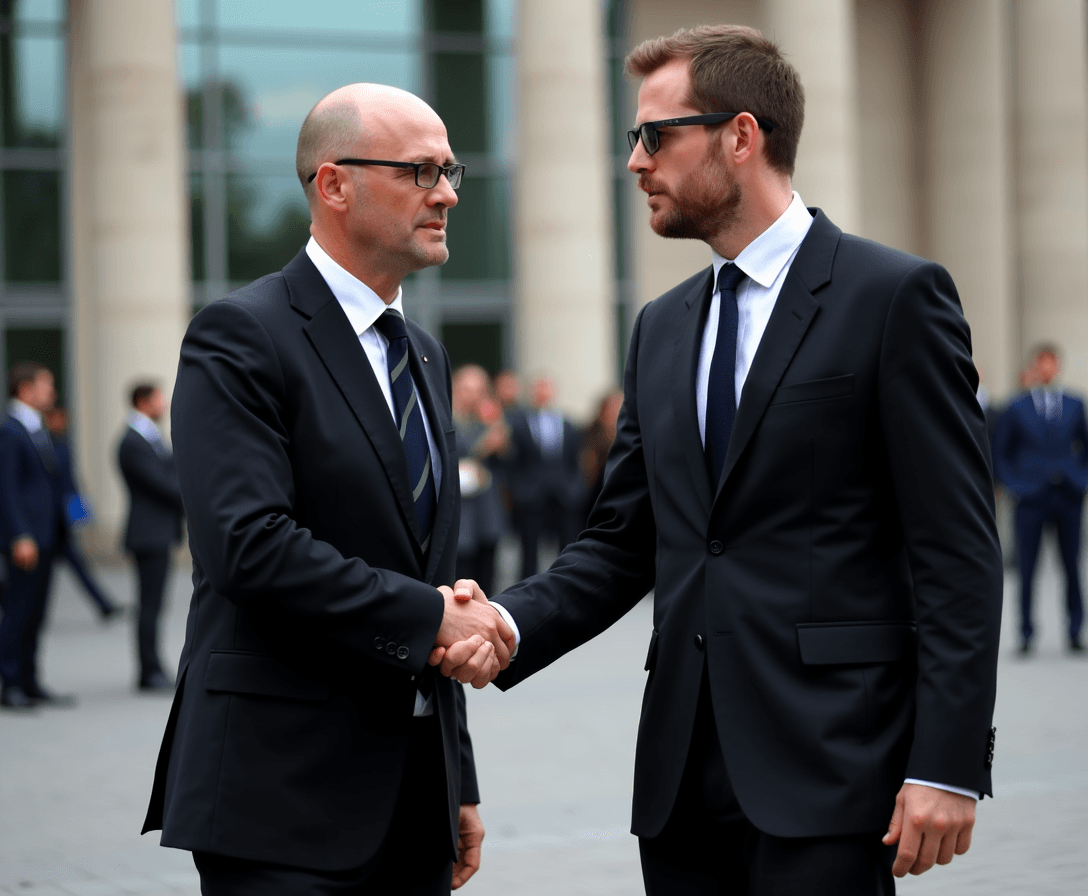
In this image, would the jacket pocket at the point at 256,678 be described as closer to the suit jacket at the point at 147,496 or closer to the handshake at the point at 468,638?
the handshake at the point at 468,638

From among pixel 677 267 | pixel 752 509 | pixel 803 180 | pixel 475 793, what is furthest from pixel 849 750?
pixel 677 267

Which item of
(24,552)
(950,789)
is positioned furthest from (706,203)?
(24,552)

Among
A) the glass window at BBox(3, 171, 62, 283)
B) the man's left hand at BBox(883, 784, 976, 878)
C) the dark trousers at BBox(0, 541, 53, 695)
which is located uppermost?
the glass window at BBox(3, 171, 62, 283)

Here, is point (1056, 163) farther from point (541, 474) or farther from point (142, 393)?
point (142, 393)

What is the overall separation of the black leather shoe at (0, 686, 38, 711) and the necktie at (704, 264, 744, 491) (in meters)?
7.89

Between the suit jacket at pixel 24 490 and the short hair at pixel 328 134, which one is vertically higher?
the short hair at pixel 328 134

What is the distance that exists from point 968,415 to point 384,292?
3.89 ft

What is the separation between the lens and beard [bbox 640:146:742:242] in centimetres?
281

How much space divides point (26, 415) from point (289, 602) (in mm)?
8214

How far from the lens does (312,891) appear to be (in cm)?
261

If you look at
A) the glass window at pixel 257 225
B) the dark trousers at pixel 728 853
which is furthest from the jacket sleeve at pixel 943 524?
the glass window at pixel 257 225

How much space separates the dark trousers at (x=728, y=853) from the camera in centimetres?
250

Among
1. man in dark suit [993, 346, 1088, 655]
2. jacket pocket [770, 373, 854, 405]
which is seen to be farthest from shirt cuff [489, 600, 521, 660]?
man in dark suit [993, 346, 1088, 655]

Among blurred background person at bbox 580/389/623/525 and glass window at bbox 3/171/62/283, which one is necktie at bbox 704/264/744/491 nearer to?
blurred background person at bbox 580/389/623/525
